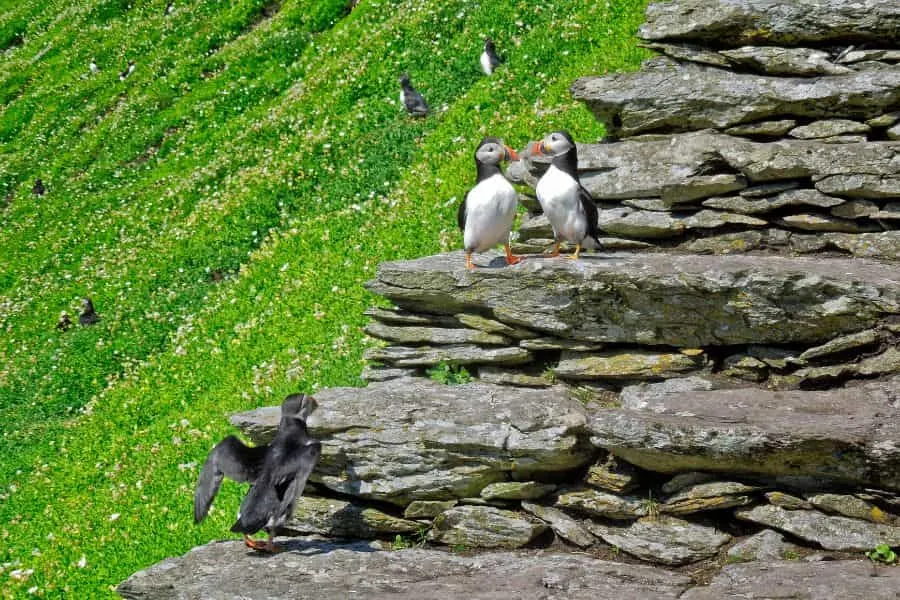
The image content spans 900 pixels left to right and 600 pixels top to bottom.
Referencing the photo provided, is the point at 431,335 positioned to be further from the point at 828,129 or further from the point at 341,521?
the point at 828,129

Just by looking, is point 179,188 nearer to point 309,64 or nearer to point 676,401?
point 309,64

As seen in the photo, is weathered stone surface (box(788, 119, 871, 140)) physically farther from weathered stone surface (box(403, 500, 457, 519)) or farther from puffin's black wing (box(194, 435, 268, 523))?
puffin's black wing (box(194, 435, 268, 523))

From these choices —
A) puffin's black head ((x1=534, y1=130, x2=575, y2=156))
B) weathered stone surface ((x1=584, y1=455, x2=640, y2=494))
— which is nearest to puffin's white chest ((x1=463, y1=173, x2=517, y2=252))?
puffin's black head ((x1=534, y1=130, x2=575, y2=156))

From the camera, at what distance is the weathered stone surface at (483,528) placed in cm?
972

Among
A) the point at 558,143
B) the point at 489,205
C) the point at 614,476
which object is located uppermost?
the point at 558,143

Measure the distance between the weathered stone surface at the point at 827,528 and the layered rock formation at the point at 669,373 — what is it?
0.06 ft

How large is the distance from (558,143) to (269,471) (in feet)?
17.5

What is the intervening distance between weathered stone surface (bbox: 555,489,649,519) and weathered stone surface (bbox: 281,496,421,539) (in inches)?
72.1

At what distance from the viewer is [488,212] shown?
11633 millimetres

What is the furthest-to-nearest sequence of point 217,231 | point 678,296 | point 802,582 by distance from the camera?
point 217,231 < point 678,296 < point 802,582

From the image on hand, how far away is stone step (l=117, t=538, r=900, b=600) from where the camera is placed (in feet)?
26.1

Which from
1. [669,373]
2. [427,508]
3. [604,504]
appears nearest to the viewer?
[604,504]

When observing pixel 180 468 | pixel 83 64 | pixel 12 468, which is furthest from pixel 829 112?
pixel 83 64

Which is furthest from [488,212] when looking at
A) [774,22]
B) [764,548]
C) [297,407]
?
[764,548]
